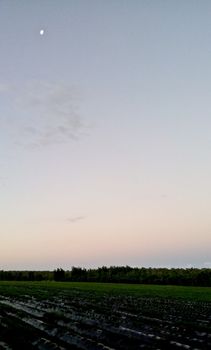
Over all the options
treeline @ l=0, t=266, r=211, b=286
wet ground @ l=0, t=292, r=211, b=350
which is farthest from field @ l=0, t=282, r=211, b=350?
treeline @ l=0, t=266, r=211, b=286

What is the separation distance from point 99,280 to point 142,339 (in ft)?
244

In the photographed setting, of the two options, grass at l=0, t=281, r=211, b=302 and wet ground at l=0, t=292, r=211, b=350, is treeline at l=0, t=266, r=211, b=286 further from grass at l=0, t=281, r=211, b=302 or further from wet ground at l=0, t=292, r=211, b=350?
wet ground at l=0, t=292, r=211, b=350

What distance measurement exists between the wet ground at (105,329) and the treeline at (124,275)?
4081cm

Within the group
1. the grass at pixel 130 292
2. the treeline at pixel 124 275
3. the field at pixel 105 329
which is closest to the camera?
the field at pixel 105 329

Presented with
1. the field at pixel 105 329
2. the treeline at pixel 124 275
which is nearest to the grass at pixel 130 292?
the treeline at pixel 124 275

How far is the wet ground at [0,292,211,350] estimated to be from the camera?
15018 mm

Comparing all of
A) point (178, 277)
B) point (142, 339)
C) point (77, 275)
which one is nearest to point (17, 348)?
point (142, 339)

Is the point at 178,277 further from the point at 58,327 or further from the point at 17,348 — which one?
the point at 17,348

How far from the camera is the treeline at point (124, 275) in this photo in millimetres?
A: 65938

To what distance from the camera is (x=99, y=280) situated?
3511 inches

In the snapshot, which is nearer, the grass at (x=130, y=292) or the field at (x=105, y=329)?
the field at (x=105, y=329)

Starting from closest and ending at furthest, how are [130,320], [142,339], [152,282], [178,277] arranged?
[142,339] < [130,320] < [178,277] < [152,282]

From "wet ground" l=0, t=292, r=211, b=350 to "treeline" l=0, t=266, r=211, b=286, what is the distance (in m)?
40.8

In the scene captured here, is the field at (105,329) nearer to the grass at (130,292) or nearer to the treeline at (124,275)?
the grass at (130,292)
